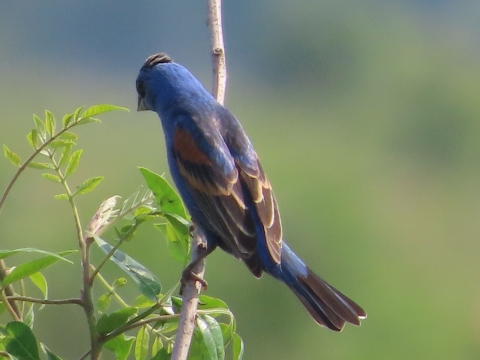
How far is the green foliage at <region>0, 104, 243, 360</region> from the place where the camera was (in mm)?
799

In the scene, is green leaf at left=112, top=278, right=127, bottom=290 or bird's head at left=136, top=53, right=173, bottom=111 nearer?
green leaf at left=112, top=278, right=127, bottom=290

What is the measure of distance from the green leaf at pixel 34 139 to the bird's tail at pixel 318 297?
0.64 m

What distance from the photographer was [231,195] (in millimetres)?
1464

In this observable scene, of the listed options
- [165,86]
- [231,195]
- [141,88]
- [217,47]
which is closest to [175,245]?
[231,195]

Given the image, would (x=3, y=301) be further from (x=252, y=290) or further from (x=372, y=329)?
(x=372, y=329)

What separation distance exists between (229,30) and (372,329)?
→ 10.9 feet

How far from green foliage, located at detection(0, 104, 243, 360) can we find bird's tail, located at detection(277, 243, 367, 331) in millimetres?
453

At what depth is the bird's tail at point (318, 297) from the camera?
1.39 meters

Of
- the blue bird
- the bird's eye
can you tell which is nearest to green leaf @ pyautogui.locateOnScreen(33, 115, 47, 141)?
the blue bird

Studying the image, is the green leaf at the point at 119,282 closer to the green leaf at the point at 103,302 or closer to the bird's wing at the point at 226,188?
the green leaf at the point at 103,302

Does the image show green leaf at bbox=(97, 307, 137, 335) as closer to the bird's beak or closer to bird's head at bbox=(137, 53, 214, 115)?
bird's head at bbox=(137, 53, 214, 115)

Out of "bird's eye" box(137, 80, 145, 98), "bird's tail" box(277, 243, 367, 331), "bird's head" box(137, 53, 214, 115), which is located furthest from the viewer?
"bird's eye" box(137, 80, 145, 98)

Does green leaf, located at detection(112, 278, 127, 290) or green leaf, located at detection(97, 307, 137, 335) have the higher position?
green leaf, located at detection(97, 307, 137, 335)

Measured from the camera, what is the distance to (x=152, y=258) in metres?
4.15
